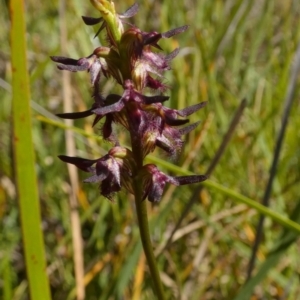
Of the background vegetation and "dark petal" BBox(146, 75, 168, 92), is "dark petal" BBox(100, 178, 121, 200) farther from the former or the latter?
the background vegetation

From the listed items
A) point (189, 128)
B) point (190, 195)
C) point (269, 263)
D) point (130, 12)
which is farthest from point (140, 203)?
point (190, 195)

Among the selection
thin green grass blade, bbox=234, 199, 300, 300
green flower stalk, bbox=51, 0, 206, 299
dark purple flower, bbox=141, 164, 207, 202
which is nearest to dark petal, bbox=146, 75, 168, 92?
green flower stalk, bbox=51, 0, 206, 299

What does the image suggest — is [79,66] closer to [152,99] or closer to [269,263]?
[152,99]

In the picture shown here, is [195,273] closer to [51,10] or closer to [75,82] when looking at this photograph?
[75,82]

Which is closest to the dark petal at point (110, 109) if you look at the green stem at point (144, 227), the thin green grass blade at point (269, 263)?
the green stem at point (144, 227)

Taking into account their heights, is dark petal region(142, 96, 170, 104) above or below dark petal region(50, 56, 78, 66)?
below

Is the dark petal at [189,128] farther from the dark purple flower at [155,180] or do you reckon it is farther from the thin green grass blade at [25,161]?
the thin green grass blade at [25,161]
